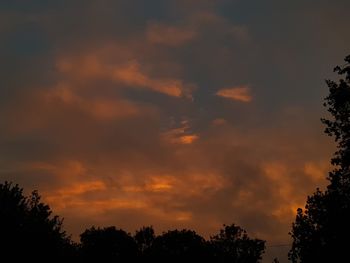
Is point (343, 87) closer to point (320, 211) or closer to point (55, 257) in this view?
point (320, 211)

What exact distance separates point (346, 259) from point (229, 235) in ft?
320

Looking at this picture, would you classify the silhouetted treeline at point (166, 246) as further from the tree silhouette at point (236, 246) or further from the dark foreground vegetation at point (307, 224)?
the dark foreground vegetation at point (307, 224)

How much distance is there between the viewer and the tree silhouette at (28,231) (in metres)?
42.7

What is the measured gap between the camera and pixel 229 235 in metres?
150

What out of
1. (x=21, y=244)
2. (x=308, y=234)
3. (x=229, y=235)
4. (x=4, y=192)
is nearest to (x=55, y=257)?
(x=21, y=244)

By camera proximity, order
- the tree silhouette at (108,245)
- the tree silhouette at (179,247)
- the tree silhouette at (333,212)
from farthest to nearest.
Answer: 1. the tree silhouette at (179,247)
2. the tree silhouette at (108,245)
3. the tree silhouette at (333,212)

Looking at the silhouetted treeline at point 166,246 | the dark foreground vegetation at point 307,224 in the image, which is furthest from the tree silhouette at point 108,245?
the dark foreground vegetation at point 307,224

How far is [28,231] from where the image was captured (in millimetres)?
44594

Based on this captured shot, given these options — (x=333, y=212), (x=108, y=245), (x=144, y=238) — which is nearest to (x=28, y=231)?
(x=333, y=212)

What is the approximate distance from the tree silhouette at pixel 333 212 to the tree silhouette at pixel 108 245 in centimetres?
7170

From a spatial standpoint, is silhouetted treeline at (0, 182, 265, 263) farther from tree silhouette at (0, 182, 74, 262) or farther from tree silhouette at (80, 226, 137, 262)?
tree silhouette at (0, 182, 74, 262)

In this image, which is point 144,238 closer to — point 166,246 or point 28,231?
point 166,246

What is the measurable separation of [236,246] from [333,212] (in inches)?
3988

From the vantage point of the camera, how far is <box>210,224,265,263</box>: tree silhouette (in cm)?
14632
